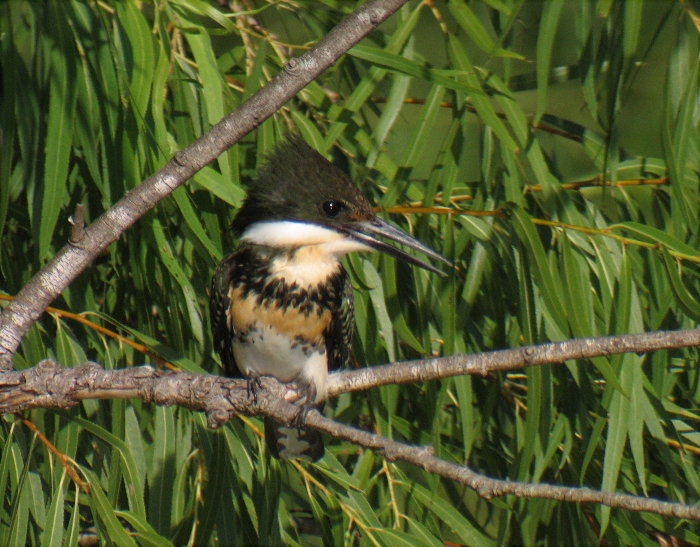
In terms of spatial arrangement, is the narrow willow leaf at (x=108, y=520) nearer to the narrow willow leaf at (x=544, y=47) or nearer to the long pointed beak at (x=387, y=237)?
the long pointed beak at (x=387, y=237)

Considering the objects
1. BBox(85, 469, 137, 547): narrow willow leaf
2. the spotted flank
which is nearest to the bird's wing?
the spotted flank

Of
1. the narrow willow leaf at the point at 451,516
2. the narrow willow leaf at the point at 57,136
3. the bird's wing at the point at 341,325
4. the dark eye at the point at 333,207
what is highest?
the narrow willow leaf at the point at 57,136

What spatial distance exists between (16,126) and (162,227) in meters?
0.34

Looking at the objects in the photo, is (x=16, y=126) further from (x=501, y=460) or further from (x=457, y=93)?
(x=501, y=460)

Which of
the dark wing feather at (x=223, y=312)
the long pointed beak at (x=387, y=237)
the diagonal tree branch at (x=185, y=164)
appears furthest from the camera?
the dark wing feather at (x=223, y=312)

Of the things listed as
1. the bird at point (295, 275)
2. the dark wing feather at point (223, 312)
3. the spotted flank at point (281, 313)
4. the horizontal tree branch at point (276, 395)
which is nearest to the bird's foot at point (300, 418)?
the horizontal tree branch at point (276, 395)

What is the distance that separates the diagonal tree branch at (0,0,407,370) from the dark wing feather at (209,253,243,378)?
612 mm

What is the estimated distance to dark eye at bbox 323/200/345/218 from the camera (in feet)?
7.13

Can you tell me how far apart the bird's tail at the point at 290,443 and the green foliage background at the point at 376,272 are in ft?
0.11

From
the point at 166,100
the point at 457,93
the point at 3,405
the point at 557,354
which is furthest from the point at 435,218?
the point at 3,405

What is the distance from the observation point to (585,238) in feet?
7.06

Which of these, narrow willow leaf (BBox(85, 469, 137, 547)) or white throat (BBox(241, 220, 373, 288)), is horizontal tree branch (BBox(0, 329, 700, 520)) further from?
white throat (BBox(241, 220, 373, 288))

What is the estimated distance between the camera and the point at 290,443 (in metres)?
2.17

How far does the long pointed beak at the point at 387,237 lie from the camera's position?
207cm
